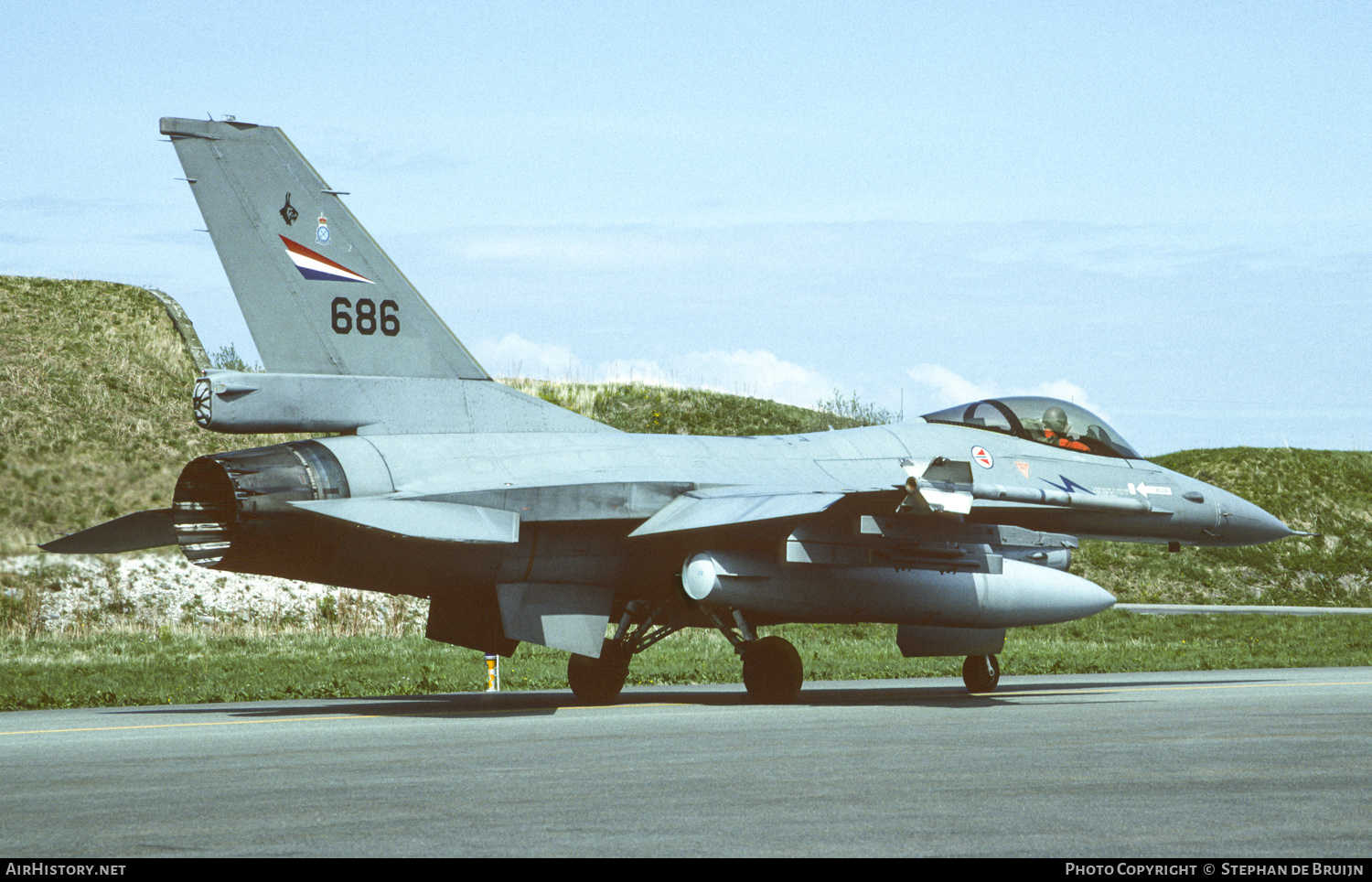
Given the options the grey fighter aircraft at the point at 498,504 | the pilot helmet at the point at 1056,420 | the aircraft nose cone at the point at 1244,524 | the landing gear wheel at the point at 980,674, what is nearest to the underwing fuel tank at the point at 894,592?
the grey fighter aircraft at the point at 498,504

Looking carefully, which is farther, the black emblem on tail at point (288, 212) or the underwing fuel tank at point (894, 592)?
the underwing fuel tank at point (894, 592)

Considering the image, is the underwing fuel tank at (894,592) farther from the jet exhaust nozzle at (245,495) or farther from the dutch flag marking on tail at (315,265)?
the dutch flag marking on tail at (315,265)

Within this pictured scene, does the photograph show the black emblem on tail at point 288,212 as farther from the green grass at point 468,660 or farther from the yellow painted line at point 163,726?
the green grass at point 468,660

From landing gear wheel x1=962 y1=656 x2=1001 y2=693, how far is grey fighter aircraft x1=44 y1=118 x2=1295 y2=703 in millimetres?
235

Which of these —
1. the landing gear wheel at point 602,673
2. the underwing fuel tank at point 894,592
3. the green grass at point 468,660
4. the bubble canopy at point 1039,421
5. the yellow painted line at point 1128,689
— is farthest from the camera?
the green grass at point 468,660

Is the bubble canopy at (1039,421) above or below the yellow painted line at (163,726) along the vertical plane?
above

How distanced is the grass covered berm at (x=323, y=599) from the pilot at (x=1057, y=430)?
212 inches

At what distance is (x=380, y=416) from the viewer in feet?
45.7

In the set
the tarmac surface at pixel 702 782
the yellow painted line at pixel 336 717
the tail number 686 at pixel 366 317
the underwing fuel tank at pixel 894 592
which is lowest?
the yellow painted line at pixel 336 717

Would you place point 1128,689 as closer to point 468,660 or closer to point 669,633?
point 669,633

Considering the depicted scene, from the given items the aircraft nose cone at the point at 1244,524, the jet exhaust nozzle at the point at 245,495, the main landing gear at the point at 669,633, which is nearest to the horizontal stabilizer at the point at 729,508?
the main landing gear at the point at 669,633

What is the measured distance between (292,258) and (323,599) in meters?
24.3

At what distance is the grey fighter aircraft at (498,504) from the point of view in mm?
12992

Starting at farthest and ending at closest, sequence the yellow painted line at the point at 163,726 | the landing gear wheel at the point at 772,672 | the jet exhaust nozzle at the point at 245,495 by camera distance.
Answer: the landing gear wheel at the point at 772,672
the jet exhaust nozzle at the point at 245,495
the yellow painted line at the point at 163,726
